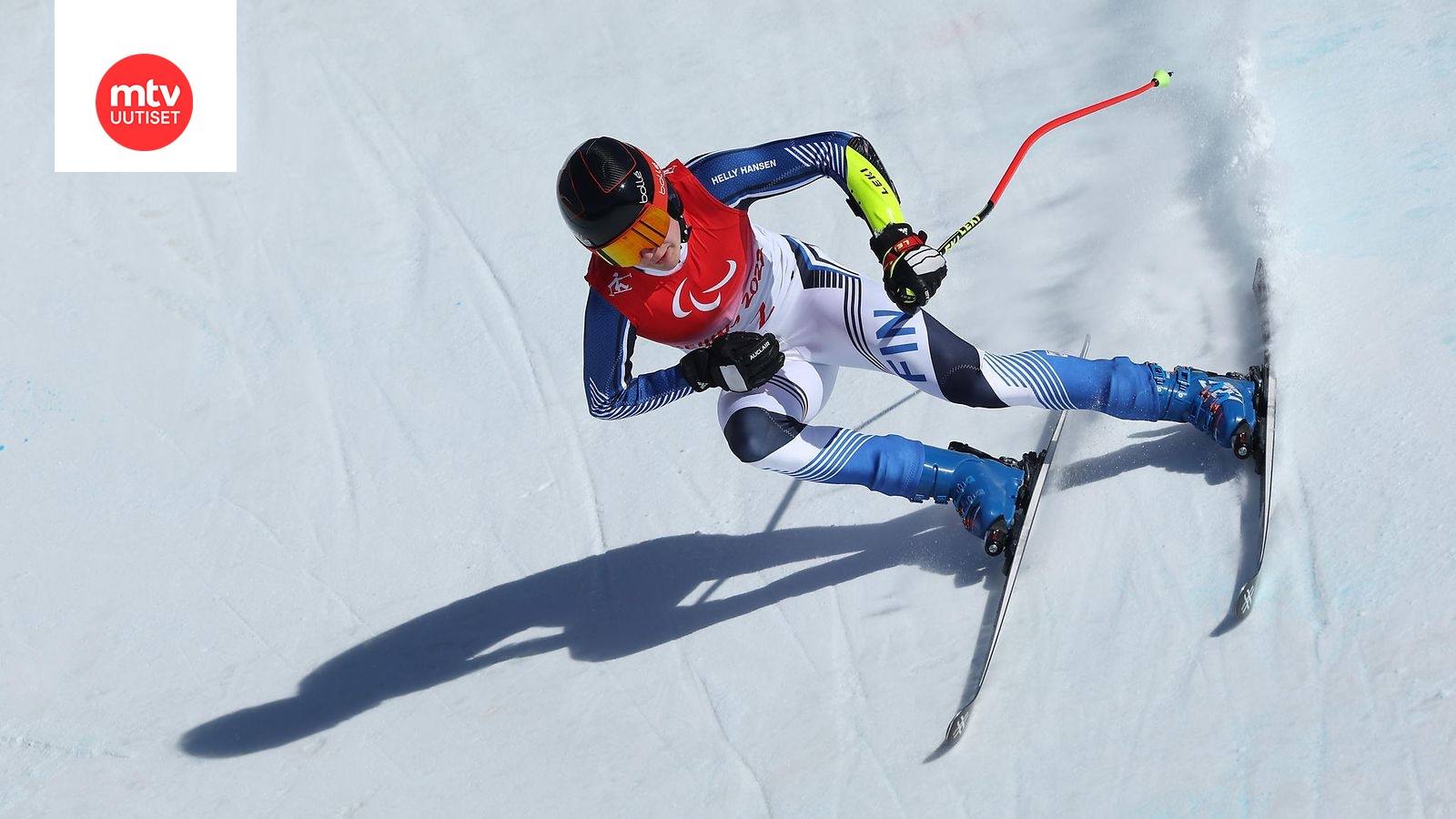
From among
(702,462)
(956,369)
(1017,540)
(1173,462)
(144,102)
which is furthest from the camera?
(144,102)

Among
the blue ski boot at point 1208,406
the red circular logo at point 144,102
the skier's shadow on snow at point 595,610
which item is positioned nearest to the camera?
the blue ski boot at point 1208,406

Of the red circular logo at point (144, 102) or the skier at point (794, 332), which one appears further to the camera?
the red circular logo at point (144, 102)

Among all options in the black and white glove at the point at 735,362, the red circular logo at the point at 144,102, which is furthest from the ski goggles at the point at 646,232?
the red circular logo at the point at 144,102

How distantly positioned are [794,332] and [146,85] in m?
4.97

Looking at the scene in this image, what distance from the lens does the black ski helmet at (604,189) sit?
A: 379cm

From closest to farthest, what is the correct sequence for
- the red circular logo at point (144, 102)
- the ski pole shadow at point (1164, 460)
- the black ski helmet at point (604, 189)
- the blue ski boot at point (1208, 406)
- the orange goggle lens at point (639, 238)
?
the black ski helmet at point (604, 189) → the orange goggle lens at point (639, 238) → the blue ski boot at point (1208, 406) → the ski pole shadow at point (1164, 460) → the red circular logo at point (144, 102)

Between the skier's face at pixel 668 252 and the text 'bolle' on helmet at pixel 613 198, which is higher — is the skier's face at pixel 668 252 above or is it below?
below

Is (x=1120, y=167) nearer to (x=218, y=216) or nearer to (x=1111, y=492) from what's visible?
(x=1111, y=492)

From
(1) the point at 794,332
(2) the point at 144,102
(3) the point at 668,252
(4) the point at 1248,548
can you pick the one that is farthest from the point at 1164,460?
(2) the point at 144,102

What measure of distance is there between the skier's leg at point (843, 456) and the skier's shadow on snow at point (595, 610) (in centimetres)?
36

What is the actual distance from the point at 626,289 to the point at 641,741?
1.49 m

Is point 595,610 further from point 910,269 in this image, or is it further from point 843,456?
point 910,269

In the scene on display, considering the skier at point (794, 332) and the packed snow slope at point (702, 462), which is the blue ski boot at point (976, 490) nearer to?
the skier at point (794, 332)

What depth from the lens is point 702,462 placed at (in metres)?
5.43
